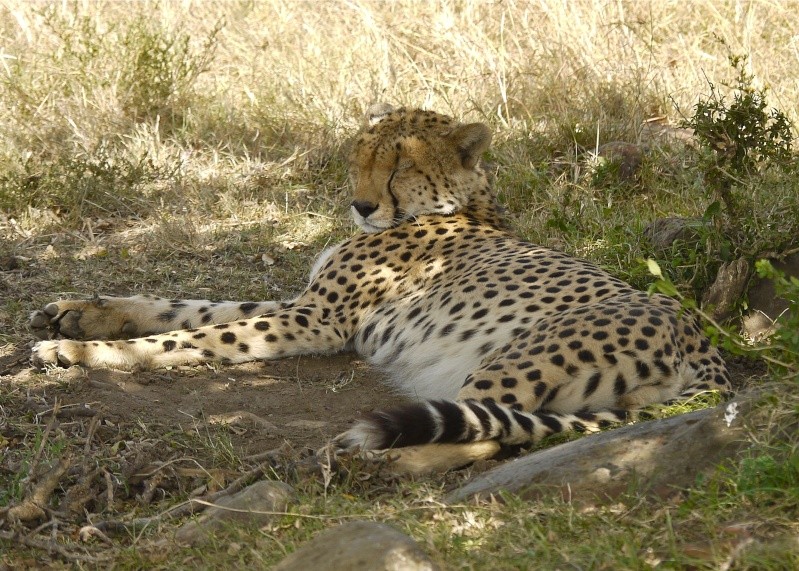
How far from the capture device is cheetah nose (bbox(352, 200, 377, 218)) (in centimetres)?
444

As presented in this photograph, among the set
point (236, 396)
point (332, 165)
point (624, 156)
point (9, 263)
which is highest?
point (624, 156)

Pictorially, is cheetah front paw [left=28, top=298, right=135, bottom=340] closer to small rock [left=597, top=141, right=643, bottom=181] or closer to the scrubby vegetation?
the scrubby vegetation

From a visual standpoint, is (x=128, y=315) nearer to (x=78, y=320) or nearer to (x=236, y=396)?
(x=78, y=320)

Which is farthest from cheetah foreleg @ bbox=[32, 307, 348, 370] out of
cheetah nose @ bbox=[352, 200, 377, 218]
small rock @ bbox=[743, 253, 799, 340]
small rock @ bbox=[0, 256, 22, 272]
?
small rock @ bbox=[743, 253, 799, 340]

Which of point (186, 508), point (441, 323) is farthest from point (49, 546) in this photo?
point (441, 323)

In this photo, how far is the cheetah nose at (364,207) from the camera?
175 inches

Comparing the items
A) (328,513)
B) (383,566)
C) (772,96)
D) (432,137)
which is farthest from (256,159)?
(383,566)

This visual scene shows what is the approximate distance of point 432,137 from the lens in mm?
4508

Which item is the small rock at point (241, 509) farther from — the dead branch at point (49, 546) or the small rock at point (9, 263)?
the small rock at point (9, 263)

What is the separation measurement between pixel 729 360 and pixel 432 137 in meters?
1.49

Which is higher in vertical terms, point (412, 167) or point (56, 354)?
point (412, 167)

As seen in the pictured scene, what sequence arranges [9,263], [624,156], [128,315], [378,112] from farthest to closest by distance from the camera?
[624,156], [9,263], [378,112], [128,315]

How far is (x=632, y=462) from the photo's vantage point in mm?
2543

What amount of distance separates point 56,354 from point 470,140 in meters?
1.86
